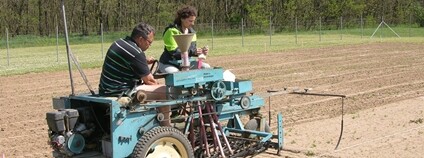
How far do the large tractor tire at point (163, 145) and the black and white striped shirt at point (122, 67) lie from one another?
60 cm

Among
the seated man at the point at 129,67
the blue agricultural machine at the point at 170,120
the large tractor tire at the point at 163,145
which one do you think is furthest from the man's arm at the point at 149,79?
the large tractor tire at the point at 163,145

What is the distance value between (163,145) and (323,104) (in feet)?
20.7

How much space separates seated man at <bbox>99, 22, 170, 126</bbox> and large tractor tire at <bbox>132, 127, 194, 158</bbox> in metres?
0.24

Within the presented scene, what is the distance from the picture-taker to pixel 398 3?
66.6 m

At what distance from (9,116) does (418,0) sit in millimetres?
66238

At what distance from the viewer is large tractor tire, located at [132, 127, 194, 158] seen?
570cm

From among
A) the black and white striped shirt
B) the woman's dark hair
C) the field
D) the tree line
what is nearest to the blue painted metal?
the black and white striped shirt

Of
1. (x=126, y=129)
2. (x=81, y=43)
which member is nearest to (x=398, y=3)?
(x=81, y=43)

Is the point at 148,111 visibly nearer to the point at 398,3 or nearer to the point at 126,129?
the point at 126,129

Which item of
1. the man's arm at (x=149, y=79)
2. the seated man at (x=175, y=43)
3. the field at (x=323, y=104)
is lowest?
the field at (x=323, y=104)

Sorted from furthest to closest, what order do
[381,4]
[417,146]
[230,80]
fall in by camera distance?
[381,4]
[417,146]
[230,80]

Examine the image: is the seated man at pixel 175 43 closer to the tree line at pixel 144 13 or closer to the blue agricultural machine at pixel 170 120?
the blue agricultural machine at pixel 170 120

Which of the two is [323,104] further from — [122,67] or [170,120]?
[122,67]

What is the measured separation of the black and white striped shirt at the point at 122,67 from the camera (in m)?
5.91
